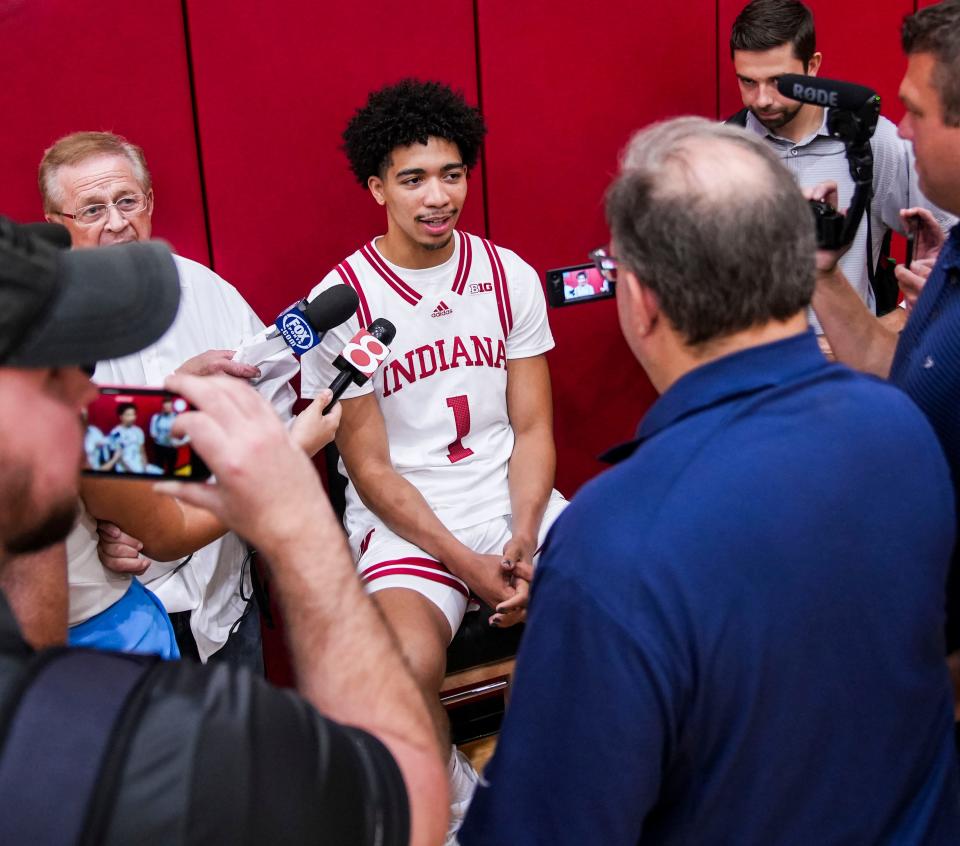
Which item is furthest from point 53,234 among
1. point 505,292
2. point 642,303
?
point 505,292

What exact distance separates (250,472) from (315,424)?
84 centimetres

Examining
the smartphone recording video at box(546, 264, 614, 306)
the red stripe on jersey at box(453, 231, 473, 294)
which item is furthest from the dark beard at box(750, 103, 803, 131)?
the red stripe on jersey at box(453, 231, 473, 294)

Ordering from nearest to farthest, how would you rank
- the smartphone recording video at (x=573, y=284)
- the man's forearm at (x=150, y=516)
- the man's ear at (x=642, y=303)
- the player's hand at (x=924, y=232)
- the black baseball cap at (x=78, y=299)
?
1. the black baseball cap at (x=78, y=299)
2. the man's ear at (x=642, y=303)
3. the man's forearm at (x=150, y=516)
4. the player's hand at (x=924, y=232)
5. the smartphone recording video at (x=573, y=284)

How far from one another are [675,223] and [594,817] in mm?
593

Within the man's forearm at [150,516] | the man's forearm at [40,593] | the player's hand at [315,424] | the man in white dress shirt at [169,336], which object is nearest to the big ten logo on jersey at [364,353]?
the player's hand at [315,424]

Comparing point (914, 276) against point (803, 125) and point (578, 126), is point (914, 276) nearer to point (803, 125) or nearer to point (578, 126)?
point (803, 125)

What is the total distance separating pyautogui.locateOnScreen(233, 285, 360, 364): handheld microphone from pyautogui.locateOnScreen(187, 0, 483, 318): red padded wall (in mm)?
816

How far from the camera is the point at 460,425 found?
254 cm

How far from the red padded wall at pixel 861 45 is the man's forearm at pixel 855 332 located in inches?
61.1

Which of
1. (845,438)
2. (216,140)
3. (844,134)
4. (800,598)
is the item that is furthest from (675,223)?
(216,140)

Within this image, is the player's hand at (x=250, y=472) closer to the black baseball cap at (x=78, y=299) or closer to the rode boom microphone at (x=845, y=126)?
the black baseball cap at (x=78, y=299)

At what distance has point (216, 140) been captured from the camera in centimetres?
261

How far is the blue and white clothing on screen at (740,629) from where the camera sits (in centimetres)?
94

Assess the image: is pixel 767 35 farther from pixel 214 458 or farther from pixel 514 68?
pixel 214 458
